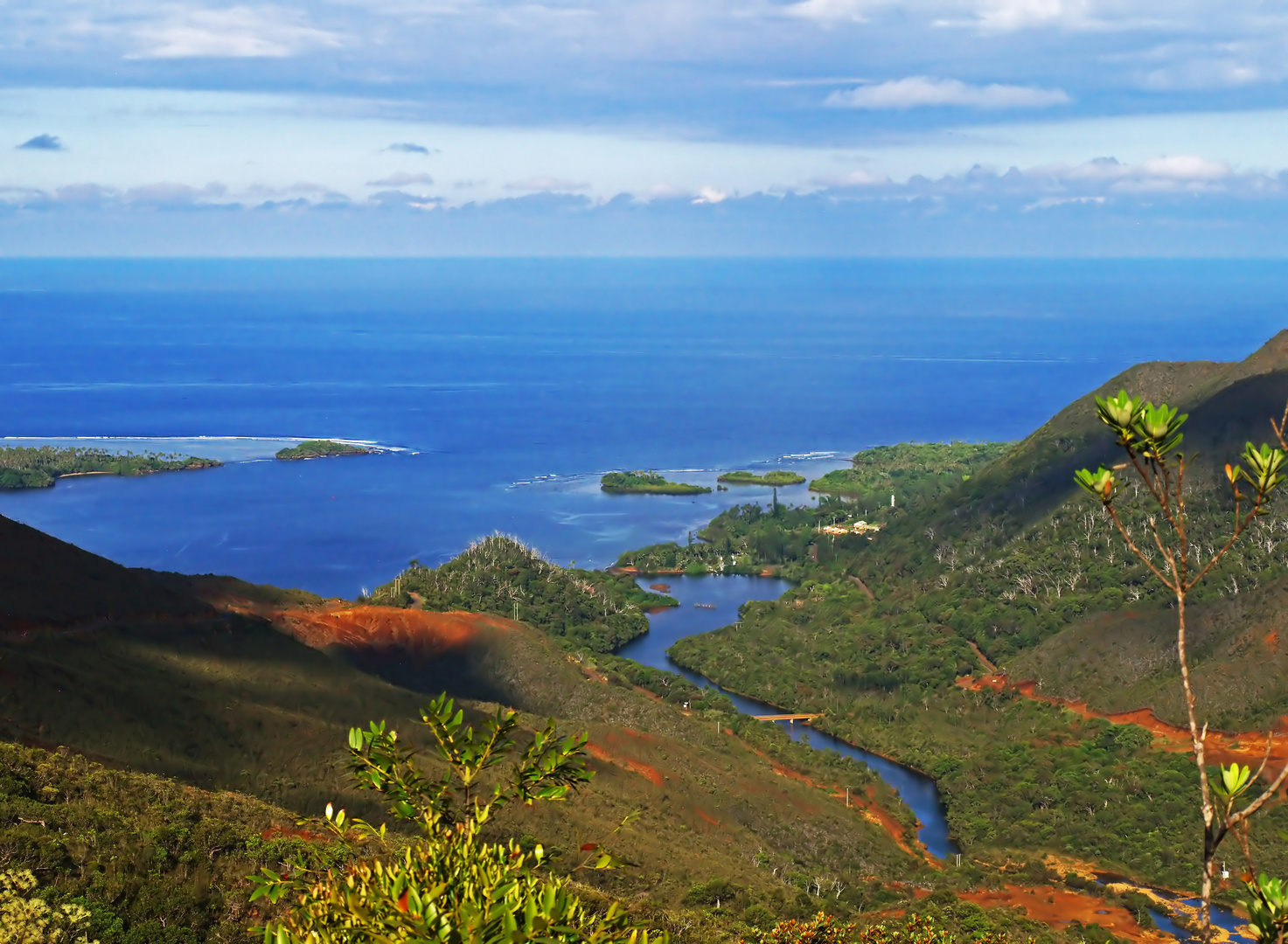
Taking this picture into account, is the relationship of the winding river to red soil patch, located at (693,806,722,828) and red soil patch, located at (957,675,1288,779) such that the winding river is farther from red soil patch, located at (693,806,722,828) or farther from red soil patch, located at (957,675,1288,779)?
red soil patch, located at (693,806,722,828)

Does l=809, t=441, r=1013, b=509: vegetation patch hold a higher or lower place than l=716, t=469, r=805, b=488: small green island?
higher

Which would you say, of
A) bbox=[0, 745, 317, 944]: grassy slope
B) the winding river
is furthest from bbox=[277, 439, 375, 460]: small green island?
bbox=[0, 745, 317, 944]: grassy slope

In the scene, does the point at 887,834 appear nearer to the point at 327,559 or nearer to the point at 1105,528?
the point at 1105,528

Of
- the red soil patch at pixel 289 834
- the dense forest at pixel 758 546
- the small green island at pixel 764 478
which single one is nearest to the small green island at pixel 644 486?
the small green island at pixel 764 478

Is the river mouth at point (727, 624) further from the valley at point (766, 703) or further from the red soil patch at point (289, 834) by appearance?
the red soil patch at point (289, 834)

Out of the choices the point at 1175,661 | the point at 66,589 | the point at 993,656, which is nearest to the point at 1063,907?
the point at 1175,661

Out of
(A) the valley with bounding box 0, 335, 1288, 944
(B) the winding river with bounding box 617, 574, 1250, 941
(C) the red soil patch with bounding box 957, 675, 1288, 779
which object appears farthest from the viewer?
→ (B) the winding river with bounding box 617, 574, 1250, 941

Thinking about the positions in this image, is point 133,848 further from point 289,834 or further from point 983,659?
point 983,659
